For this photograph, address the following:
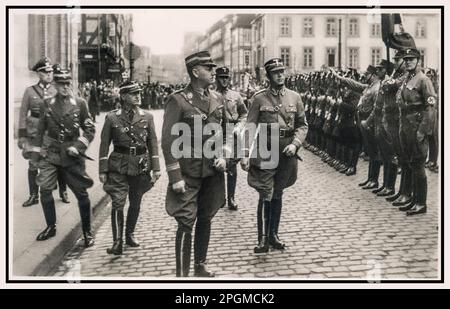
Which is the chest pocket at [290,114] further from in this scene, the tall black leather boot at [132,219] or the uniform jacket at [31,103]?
the uniform jacket at [31,103]

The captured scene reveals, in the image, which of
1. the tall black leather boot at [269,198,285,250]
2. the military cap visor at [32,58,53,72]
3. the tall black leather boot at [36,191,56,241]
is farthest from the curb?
the tall black leather boot at [269,198,285,250]

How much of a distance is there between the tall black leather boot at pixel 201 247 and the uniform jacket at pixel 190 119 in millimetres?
510

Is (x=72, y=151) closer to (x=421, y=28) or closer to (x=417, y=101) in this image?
(x=417, y=101)

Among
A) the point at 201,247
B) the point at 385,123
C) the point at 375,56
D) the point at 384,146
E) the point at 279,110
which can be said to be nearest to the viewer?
the point at 201,247

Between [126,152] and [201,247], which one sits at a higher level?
[126,152]

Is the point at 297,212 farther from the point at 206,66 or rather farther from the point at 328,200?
the point at 206,66

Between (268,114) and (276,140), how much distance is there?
299mm

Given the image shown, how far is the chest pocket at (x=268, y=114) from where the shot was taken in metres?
6.31

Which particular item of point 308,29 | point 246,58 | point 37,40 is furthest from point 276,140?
point 246,58

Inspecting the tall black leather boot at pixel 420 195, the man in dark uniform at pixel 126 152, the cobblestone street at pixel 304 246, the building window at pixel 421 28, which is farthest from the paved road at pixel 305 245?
the building window at pixel 421 28

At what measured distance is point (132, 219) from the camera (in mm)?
6586

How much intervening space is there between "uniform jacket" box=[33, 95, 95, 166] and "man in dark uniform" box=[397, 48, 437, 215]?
4297mm

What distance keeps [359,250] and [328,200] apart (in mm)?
2618

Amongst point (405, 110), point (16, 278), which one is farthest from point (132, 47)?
point (16, 278)
